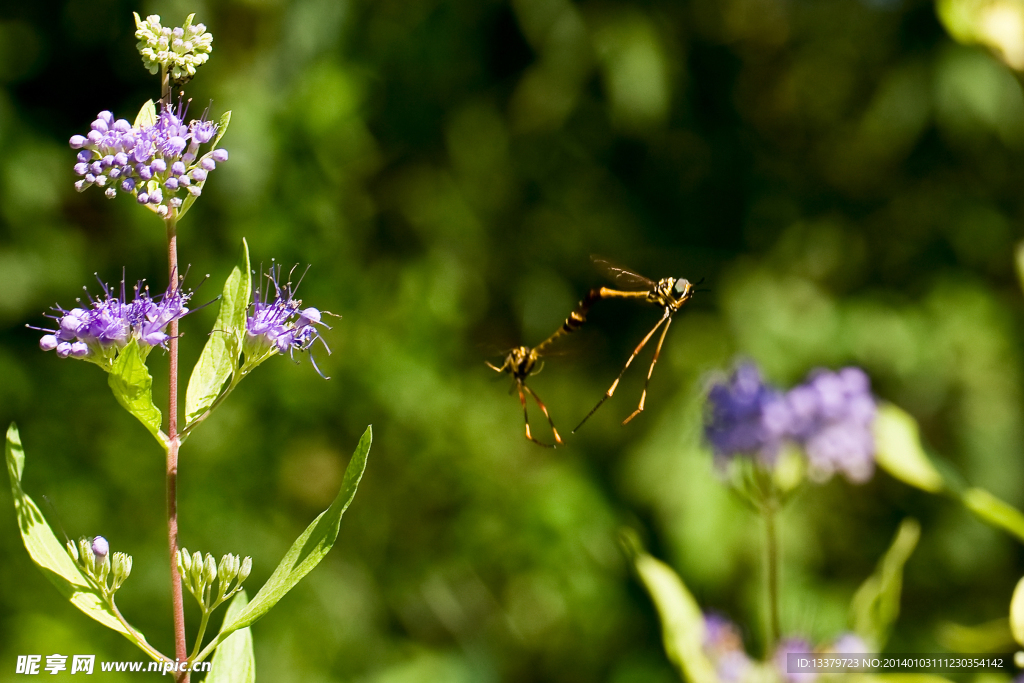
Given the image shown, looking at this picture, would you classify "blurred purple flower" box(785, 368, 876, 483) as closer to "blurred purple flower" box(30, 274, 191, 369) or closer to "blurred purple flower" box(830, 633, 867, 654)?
"blurred purple flower" box(830, 633, 867, 654)

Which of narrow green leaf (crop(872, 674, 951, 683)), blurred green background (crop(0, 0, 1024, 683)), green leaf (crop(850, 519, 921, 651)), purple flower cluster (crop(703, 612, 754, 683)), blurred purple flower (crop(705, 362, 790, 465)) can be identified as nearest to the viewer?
narrow green leaf (crop(872, 674, 951, 683))

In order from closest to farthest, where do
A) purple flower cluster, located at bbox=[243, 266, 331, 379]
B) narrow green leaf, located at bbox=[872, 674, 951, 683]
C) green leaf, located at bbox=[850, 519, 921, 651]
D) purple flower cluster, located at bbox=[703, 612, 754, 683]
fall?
purple flower cluster, located at bbox=[243, 266, 331, 379], narrow green leaf, located at bbox=[872, 674, 951, 683], green leaf, located at bbox=[850, 519, 921, 651], purple flower cluster, located at bbox=[703, 612, 754, 683]

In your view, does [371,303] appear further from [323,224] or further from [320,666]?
[320,666]

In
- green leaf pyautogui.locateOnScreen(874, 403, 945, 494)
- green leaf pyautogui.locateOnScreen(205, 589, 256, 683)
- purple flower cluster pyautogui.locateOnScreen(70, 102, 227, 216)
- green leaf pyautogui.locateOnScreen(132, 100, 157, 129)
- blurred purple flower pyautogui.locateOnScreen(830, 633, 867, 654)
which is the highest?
green leaf pyautogui.locateOnScreen(132, 100, 157, 129)

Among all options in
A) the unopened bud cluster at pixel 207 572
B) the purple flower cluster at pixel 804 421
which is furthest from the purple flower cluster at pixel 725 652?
the unopened bud cluster at pixel 207 572

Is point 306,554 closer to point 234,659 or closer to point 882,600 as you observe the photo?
point 234,659

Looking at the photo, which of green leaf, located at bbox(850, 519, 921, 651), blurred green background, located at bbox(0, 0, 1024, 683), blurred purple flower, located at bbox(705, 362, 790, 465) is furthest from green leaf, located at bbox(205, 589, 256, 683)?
blurred green background, located at bbox(0, 0, 1024, 683)

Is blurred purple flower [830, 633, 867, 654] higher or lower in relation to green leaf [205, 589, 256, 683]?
lower

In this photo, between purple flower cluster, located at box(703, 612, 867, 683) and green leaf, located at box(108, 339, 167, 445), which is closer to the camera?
green leaf, located at box(108, 339, 167, 445)
